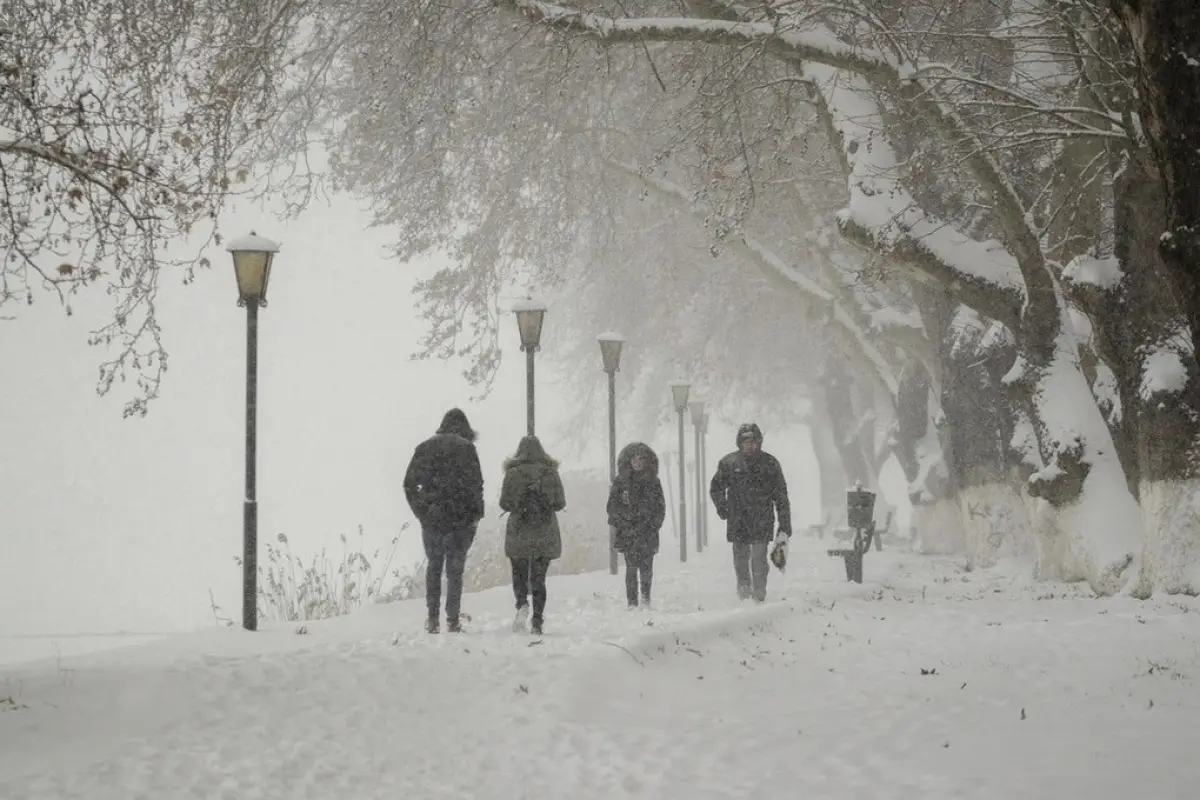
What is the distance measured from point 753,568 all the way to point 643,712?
5.75m

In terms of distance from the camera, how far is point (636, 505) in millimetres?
11883

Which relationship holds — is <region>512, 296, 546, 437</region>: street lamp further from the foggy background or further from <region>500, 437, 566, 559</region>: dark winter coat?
<region>500, 437, 566, 559</region>: dark winter coat

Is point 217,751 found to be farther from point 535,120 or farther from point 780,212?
point 780,212

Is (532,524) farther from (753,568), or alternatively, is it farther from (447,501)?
(753,568)

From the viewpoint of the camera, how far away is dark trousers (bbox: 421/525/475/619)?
9.81 meters

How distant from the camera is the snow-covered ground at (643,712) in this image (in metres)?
5.16

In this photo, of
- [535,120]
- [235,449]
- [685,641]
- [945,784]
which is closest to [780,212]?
[535,120]

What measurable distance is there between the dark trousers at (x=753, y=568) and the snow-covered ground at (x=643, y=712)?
2.38 meters

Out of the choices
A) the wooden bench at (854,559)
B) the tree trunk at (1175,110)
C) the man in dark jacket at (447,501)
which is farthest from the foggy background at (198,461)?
the tree trunk at (1175,110)

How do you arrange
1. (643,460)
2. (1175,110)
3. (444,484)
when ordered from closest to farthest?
1. (1175,110)
2. (444,484)
3. (643,460)

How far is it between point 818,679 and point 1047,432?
5355mm

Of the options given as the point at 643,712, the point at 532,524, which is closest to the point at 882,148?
the point at 532,524

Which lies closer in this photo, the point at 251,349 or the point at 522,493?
the point at 522,493

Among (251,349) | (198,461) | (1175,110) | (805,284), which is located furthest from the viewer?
(198,461)
